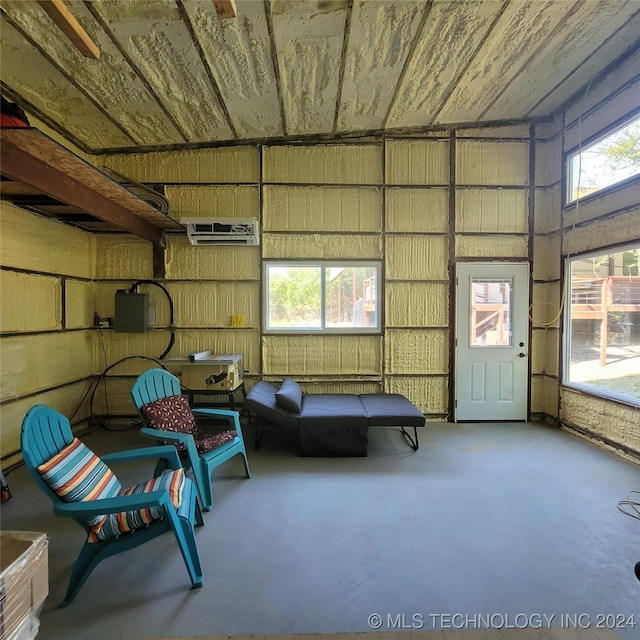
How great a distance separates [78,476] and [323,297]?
3.19 meters

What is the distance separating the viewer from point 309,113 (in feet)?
12.6

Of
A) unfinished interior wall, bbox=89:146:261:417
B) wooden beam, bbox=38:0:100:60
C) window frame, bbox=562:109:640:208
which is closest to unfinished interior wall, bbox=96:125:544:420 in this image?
unfinished interior wall, bbox=89:146:261:417

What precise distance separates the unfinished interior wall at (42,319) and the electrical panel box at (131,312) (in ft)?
1.38

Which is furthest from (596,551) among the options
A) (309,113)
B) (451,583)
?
(309,113)

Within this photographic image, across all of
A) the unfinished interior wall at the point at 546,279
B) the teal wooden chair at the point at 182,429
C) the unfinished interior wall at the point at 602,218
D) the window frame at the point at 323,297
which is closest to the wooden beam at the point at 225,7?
the teal wooden chair at the point at 182,429

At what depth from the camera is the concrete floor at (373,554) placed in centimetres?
163

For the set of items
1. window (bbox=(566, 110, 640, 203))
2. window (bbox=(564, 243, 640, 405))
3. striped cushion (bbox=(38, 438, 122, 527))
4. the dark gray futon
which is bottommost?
the dark gray futon

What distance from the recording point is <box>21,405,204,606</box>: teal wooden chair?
1.68 metres

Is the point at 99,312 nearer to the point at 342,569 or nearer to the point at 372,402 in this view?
the point at 372,402

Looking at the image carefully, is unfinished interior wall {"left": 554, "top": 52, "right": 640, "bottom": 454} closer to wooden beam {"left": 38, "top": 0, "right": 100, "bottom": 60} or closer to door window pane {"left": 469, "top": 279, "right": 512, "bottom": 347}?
door window pane {"left": 469, "top": 279, "right": 512, "bottom": 347}

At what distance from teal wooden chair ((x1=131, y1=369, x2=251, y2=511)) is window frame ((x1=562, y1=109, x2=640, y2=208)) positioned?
446 cm

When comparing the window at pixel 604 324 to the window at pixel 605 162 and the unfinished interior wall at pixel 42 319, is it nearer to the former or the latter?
the window at pixel 605 162

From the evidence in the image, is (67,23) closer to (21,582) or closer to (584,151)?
(21,582)

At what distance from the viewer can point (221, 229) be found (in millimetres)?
4133
